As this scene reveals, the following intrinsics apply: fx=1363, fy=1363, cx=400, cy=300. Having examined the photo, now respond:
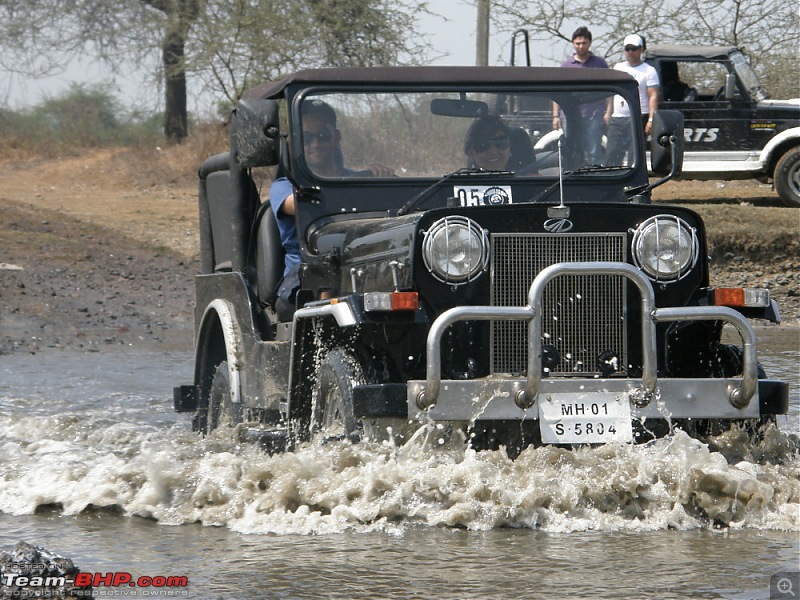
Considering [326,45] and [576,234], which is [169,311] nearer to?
[576,234]

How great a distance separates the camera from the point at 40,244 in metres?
16.5

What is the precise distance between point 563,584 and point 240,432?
2991 mm

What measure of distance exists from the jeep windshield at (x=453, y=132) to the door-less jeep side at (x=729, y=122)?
430 inches

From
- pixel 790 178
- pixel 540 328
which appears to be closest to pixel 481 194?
pixel 540 328

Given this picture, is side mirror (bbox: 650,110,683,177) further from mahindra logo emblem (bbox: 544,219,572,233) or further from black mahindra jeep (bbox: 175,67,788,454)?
mahindra logo emblem (bbox: 544,219,572,233)

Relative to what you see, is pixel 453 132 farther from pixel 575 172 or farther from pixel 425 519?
pixel 425 519

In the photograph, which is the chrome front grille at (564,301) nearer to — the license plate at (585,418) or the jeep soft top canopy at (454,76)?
the license plate at (585,418)

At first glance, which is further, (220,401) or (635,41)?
(635,41)

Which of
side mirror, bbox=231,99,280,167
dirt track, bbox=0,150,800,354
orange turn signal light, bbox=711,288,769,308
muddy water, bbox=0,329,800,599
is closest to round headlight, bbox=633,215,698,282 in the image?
orange turn signal light, bbox=711,288,769,308

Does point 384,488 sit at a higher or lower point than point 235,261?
lower

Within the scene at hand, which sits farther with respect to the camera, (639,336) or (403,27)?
(403,27)

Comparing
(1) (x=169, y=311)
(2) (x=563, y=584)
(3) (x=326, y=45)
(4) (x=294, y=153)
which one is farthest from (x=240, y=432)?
(3) (x=326, y=45)

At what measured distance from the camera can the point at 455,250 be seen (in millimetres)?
5441

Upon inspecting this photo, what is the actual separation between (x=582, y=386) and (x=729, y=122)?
13033 mm
